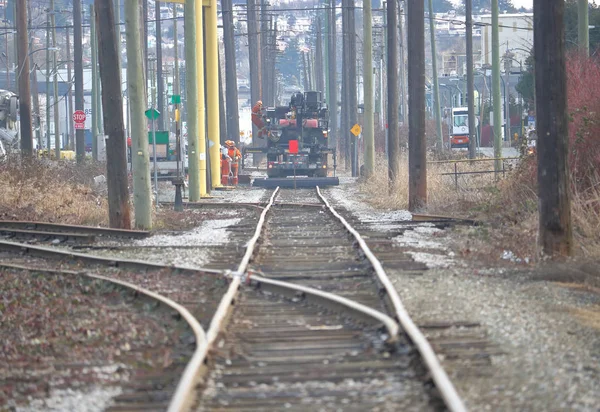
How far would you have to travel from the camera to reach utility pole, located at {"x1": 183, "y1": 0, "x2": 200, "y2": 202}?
30.7 metres

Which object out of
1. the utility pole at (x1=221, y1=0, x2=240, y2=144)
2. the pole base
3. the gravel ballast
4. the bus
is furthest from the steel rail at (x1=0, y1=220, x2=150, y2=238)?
the bus

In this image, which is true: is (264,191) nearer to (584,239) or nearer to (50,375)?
(584,239)

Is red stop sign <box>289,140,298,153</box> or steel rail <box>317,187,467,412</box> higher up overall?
red stop sign <box>289,140,298,153</box>

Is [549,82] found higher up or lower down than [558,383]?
higher up

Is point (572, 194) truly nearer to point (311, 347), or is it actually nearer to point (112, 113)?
point (112, 113)

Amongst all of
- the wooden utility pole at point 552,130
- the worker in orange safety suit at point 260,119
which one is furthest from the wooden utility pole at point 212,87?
the wooden utility pole at point 552,130

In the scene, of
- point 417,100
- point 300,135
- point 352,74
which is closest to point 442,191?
point 417,100

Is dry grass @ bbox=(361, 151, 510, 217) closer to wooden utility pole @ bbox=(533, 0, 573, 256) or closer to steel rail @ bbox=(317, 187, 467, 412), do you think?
wooden utility pole @ bbox=(533, 0, 573, 256)

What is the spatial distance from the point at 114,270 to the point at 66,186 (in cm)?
1322

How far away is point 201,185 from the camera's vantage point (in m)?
33.9

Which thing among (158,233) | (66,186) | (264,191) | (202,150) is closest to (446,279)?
(158,233)

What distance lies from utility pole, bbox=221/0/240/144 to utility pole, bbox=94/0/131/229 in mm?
34285

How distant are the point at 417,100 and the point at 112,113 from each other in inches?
308

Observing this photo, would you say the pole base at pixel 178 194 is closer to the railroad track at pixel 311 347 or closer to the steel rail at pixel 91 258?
the steel rail at pixel 91 258
